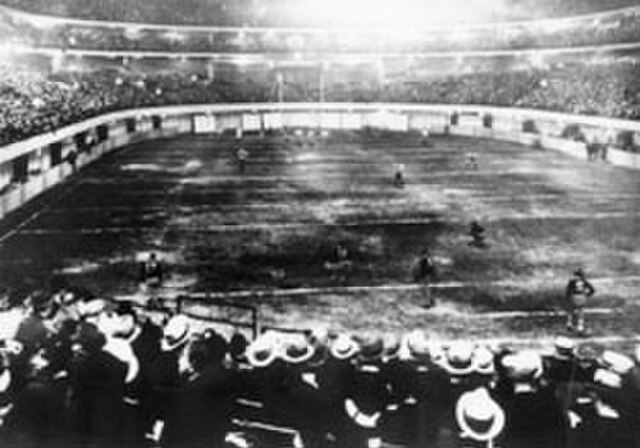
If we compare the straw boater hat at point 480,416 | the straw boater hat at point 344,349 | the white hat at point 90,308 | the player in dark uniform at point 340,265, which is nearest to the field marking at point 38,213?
the player in dark uniform at point 340,265

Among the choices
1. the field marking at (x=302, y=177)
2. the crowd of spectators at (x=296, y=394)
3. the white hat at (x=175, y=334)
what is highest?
the white hat at (x=175, y=334)

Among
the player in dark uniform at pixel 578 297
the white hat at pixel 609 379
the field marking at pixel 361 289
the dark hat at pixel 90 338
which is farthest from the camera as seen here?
the field marking at pixel 361 289

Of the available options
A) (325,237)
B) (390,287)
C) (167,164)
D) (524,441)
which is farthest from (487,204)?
(524,441)

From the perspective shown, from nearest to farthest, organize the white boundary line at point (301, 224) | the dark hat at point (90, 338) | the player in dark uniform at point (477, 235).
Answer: the dark hat at point (90, 338) → the player in dark uniform at point (477, 235) → the white boundary line at point (301, 224)

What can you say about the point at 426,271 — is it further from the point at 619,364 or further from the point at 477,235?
the point at 619,364

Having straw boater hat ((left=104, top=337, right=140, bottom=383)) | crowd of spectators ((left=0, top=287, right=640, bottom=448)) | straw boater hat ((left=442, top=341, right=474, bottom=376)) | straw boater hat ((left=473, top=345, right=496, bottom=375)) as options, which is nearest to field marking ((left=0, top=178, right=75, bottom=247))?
crowd of spectators ((left=0, top=287, right=640, bottom=448))

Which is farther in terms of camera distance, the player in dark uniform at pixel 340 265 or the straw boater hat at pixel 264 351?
the player in dark uniform at pixel 340 265

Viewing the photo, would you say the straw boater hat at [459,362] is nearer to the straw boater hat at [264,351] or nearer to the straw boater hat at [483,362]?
the straw boater hat at [483,362]

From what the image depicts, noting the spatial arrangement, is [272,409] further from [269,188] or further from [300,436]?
[269,188]
